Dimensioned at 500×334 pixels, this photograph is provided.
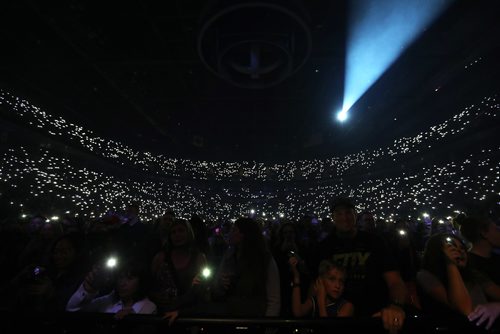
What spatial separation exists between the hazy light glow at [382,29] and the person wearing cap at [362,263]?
4966 mm

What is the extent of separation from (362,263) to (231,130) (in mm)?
10343

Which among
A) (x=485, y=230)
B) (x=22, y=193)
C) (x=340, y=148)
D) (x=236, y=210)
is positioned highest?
(x=340, y=148)

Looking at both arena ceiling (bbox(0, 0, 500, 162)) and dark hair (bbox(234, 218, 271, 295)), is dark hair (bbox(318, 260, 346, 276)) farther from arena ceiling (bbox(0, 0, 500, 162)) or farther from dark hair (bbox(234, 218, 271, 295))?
arena ceiling (bbox(0, 0, 500, 162))

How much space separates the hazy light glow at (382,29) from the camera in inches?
210

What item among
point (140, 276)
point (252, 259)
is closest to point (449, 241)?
point (252, 259)

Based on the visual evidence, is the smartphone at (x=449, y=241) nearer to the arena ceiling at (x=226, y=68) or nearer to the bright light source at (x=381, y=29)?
the arena ceiling at (x=226, y=68)

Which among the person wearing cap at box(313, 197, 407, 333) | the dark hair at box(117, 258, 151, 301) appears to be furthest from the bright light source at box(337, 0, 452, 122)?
the dark hair at box(117, 258, 151, 301)

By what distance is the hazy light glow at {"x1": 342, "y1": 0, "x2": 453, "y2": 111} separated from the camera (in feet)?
17.5

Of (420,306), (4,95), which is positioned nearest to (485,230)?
(420,306)

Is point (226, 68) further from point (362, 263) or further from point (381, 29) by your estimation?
point (362, 263)

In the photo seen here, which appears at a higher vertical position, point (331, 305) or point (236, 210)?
point (236, 210)

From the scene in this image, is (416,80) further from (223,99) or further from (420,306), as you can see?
(420,306)

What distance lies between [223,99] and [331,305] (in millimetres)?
8175

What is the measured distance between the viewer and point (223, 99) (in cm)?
918
